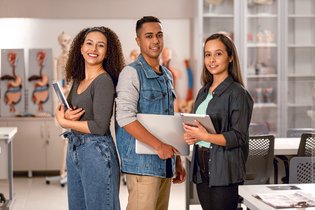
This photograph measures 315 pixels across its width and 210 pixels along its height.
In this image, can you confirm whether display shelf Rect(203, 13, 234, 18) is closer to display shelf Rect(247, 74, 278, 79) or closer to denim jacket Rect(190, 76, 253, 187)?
display shelf Rect(247, 74, 278, 79)

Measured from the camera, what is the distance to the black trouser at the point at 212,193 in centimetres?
314

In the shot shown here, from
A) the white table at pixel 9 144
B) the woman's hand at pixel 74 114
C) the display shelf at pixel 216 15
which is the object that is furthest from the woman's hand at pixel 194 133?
the display shelf at pixel 216 15

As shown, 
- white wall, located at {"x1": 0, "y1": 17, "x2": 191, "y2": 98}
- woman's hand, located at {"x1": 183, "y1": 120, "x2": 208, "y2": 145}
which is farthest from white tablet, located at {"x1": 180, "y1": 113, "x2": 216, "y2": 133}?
white wall, located at {"x1": 0, "y1": 17, "x2": 191, "y2": 98}

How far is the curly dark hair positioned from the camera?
10.5ft

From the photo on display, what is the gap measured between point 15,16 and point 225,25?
8.86 feet

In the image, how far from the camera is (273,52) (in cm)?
801

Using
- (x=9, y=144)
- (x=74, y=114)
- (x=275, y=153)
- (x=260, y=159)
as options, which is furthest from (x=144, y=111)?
(x=9, y=144)

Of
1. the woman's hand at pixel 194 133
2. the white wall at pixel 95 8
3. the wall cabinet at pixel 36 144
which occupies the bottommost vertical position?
the wall cabinet at pixel 36 144

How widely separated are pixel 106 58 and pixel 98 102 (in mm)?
270

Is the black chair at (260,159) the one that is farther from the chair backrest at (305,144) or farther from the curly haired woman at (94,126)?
the curly haired woman at (94,126)

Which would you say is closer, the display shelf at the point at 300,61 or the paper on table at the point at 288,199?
the paper on table at the point at 288,199

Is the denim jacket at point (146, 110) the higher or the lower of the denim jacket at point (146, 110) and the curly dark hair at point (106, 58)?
the lower

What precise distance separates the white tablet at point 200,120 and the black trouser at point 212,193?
0.53 feet

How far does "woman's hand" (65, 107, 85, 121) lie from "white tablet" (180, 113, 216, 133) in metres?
0.51
